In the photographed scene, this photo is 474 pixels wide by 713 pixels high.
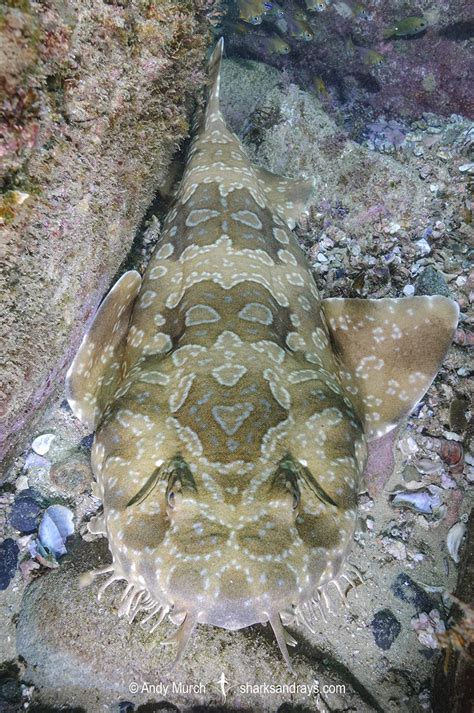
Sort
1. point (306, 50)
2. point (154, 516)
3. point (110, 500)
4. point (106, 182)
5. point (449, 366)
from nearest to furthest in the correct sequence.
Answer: point (154, 516), point (110, 500), point (106, 182), point (449, 366), point (306, 50)

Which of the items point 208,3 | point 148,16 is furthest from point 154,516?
point 208,3

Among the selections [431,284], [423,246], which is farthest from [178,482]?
[423,246]

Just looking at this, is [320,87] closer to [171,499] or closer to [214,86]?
[214,86]

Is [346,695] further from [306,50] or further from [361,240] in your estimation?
[306,50]

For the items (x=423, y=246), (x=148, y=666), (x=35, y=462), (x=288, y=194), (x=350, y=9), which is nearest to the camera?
(x=148, y=666)

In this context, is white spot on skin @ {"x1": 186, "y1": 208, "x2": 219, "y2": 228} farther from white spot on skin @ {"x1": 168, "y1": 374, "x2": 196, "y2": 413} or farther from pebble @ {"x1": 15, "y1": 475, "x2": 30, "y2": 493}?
pebble @ {"x1": 15, "y1": 475, "x2": 30, "y2": 493}

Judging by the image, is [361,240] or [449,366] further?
[361,240]

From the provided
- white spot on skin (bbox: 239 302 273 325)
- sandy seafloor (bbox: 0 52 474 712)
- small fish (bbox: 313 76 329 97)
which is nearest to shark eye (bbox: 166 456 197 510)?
white spot on skin (bbox: 239 302 273 325)
